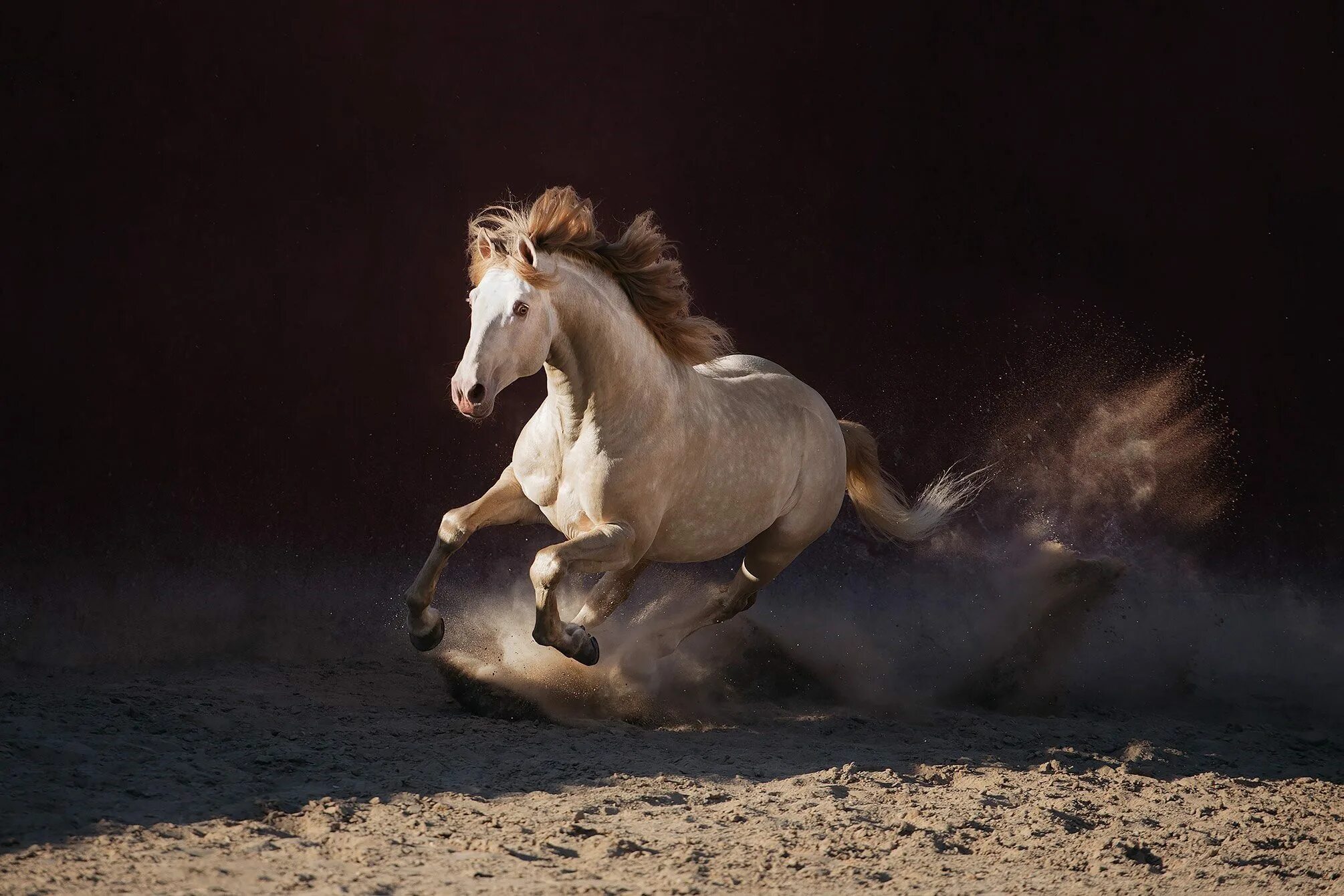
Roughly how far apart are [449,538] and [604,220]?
106 inches

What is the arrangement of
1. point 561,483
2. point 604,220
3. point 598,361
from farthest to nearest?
point 604,220, point 561,483, point 598,361

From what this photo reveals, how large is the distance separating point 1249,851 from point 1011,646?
2164mm

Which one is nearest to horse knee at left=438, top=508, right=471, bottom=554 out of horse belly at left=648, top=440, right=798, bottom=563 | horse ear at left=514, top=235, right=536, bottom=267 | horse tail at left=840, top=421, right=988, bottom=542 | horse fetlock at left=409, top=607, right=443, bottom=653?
horse fetlock at left=409, top=607, right=443, bottom=653

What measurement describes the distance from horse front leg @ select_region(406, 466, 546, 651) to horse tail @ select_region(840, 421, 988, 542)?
162 centimetres

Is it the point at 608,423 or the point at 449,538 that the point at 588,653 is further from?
the point at 608,423

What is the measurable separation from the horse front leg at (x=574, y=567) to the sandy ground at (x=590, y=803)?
302 millimetres

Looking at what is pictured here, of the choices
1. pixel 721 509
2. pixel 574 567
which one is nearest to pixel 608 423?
pixel 574 567

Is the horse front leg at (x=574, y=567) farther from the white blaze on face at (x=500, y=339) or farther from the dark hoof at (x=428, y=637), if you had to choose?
the white blaze on face at (x=500, y=339)

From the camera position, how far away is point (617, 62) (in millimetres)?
6359

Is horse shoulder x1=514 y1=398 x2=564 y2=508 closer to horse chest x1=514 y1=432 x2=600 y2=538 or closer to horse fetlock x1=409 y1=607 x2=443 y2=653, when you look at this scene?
horse chest x1=514 y1=432 x2=600 y2=538

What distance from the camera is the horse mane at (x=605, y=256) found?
12.5 feet

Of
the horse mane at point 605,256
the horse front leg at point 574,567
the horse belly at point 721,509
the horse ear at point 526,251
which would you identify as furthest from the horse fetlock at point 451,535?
the horse ear at point 526,251

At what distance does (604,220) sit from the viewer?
20.9 ft

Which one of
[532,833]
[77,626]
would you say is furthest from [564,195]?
[77,626]
